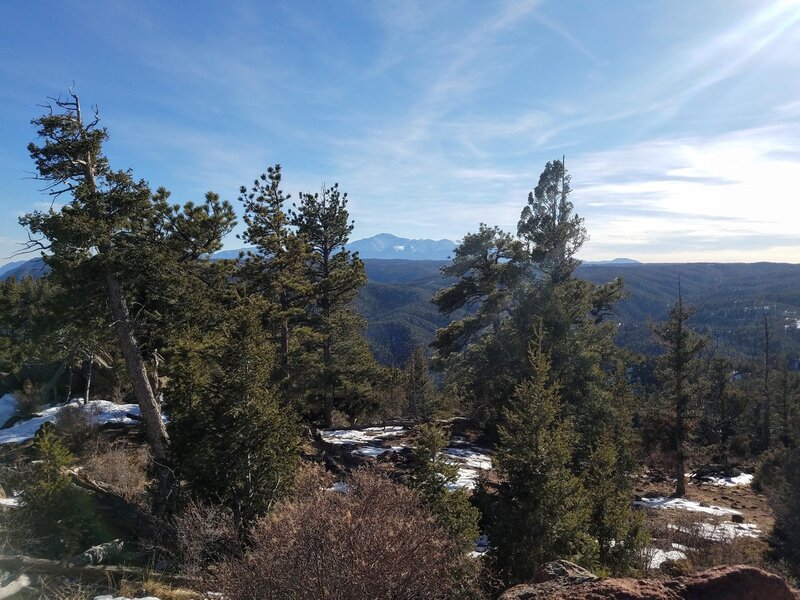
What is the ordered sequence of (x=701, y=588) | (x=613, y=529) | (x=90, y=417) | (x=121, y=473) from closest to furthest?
(x=701, y=588)
(x=613, y=529)
(x=121, y=473)
(x=90, y=417)

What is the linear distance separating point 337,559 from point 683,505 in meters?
20.7

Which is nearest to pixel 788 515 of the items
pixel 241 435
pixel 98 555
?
pixel 241 435

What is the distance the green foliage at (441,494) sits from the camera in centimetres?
785

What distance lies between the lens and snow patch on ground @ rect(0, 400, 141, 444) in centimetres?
1862

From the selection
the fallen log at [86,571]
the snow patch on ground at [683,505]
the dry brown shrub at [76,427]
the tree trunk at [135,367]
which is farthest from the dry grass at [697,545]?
the dry brown shrub at [76,427]

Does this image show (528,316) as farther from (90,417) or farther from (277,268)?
(90,417)

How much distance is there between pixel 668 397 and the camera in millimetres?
23406

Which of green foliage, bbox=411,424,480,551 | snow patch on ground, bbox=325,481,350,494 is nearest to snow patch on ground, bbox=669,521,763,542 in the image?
green foliage, bbox=411,424,480,551

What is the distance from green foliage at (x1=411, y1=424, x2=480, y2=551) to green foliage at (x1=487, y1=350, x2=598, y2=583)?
0.86 m

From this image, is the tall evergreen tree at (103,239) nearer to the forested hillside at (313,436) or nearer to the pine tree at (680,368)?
the forested hillside at (313,436)

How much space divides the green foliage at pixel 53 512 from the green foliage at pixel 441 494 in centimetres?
569

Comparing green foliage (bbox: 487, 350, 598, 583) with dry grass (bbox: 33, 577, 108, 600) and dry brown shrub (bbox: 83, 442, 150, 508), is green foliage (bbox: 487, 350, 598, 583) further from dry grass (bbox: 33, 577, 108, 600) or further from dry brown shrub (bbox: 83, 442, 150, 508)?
dry brown shrub (bbox: 83, 442, 150, 508)

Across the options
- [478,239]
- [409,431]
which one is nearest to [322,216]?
[478,239]

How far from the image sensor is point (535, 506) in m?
8.57
